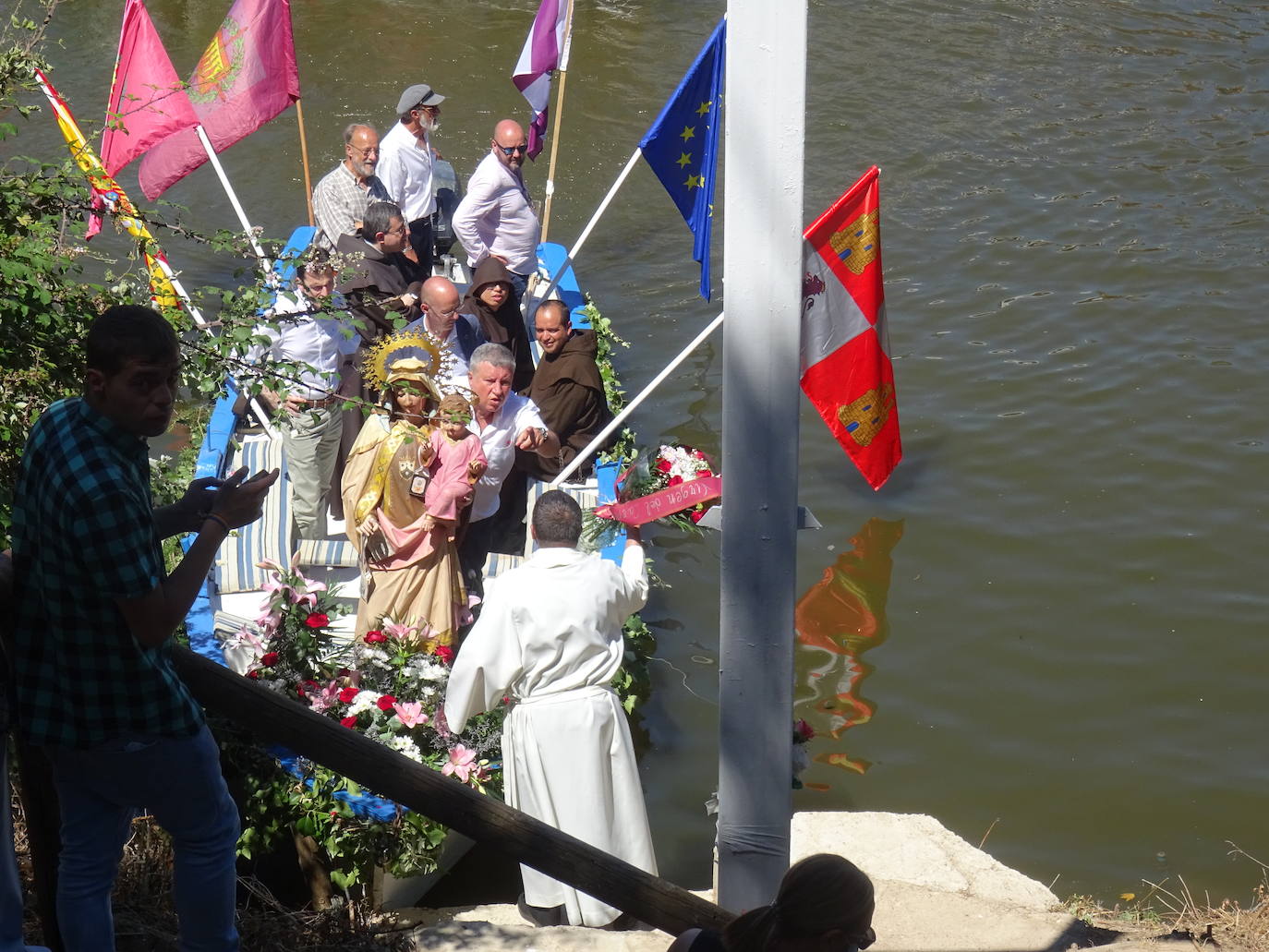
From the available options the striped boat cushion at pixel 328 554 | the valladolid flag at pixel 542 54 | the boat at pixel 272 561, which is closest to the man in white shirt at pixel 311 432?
the boat at pixel 272 561

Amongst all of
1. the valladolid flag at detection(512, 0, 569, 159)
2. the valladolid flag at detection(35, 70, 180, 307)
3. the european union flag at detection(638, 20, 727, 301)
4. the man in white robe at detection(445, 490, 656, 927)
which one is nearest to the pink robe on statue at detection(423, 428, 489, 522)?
the man in white robe at detection(445, 490, 656, 927)

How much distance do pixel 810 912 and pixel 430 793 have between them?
2.60 ft

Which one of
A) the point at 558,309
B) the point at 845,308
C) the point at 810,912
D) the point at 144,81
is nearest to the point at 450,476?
the point at 558,309

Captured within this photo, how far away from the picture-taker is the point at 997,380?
10.8 meters

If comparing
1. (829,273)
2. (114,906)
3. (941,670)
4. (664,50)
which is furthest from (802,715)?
(664,50)

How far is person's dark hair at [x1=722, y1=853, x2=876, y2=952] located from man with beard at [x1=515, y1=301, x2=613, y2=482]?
545 centimetres

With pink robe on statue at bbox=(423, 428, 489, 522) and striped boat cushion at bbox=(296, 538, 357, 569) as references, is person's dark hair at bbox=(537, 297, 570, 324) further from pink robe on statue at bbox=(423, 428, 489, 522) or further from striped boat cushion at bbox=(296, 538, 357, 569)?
striped boat cushion at bbox=(296, 538, 357, 569)

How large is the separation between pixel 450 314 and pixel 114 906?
4.30 metres

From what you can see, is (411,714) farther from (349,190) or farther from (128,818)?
(349,190)

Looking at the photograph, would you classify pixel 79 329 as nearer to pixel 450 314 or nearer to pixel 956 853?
pixel 450 314

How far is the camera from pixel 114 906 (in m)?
3.81

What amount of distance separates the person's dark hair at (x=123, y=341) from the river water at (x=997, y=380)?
1.37 m

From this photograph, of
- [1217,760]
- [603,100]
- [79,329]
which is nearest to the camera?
[79,329]

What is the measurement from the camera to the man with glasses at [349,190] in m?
9.38
